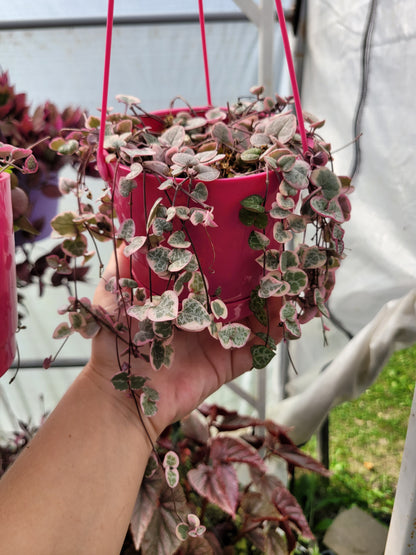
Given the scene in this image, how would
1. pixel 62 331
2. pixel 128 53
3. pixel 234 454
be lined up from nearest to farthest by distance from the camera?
pixel 62 331 → pixel 234 454 → pixel 128 53

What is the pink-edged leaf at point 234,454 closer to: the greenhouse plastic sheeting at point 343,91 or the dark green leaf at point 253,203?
the greenhouse plastic sheeting at point 343,91

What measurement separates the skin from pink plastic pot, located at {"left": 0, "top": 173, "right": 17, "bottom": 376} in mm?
143

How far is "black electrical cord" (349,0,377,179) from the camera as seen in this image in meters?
0.87

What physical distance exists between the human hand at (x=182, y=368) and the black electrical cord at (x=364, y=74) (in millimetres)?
481

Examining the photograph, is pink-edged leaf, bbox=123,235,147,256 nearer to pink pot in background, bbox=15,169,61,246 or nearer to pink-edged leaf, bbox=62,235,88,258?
pink-edged leaf, bbox=62,235,88,258

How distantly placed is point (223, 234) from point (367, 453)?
1.21 metres

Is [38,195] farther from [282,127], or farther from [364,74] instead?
[364,74]

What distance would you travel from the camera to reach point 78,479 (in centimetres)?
56

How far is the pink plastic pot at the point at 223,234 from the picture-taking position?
20.1 inches

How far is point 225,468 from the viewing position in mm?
838

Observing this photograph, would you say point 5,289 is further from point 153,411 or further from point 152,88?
point 152,88

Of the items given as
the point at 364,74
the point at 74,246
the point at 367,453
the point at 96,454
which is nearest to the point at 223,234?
the point at 74,246

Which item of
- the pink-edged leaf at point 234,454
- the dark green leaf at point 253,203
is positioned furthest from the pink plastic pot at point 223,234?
the pink-edged leaf at point 234,454

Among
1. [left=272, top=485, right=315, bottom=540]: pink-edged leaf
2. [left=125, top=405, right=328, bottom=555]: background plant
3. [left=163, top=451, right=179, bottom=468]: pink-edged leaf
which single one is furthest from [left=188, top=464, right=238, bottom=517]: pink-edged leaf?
[left=163, top=451, right=179, bottom=468]: pink-edged leaf
